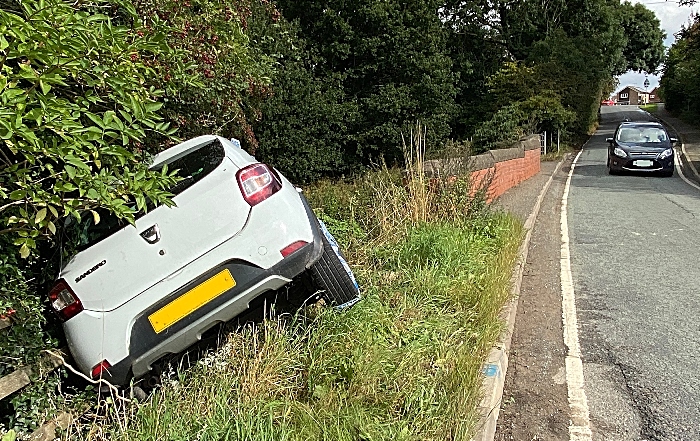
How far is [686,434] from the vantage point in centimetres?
333

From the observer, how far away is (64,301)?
3.48m

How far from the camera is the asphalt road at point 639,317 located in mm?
3602

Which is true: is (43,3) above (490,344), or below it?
above

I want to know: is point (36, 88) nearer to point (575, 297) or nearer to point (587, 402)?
point (587, 402)

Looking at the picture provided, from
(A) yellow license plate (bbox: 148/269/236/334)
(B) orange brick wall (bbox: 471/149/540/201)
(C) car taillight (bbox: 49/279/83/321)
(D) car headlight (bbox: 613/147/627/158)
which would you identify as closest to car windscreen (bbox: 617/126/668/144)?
(D) car headlight (bbox: 613/147/627/158)

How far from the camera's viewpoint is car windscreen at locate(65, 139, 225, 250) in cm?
362

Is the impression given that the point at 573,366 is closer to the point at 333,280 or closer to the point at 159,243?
the point at 333,280

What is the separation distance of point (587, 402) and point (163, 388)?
2.63m

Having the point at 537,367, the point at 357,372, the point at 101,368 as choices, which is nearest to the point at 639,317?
the point at 537,367

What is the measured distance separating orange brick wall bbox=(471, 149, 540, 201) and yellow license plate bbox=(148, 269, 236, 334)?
6.11 m

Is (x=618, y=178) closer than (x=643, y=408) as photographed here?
No

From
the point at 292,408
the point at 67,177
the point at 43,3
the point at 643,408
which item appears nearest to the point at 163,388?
the point at 292,408

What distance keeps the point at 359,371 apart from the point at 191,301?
3.50 ft

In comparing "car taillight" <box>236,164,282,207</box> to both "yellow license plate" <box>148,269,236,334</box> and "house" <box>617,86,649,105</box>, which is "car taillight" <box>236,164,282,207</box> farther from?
"house" <box>617,86,649,105</box>
